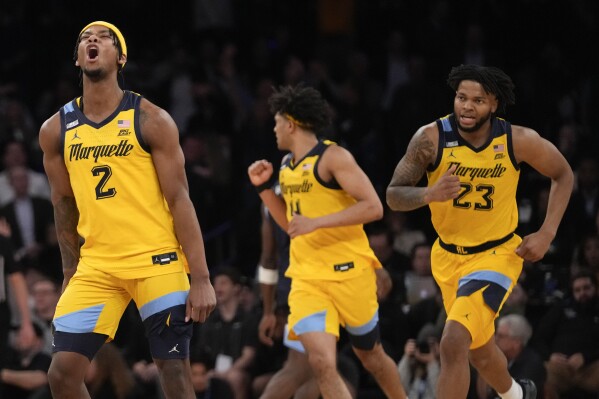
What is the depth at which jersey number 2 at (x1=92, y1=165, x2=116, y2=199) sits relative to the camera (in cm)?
649

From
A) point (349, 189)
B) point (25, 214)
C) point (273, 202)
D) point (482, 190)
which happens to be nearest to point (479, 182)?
point (482, 190)

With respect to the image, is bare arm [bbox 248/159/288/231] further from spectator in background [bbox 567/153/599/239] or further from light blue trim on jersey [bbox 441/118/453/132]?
spectator in background [bbox 567/153/599/239]

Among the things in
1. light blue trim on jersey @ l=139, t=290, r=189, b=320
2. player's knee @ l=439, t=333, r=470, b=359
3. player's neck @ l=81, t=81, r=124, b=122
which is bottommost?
player's knee @ l=439, t=333, r=470, b=359

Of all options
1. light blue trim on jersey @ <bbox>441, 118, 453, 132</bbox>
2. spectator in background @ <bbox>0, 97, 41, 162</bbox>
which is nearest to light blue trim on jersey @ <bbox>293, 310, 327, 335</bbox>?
light blue trim on jersey @ <bbox>441, 118, 453, 132</bbox>

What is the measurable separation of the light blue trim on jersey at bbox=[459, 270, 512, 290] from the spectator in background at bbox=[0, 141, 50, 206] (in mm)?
6128

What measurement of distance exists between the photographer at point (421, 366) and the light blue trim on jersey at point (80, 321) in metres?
3.87

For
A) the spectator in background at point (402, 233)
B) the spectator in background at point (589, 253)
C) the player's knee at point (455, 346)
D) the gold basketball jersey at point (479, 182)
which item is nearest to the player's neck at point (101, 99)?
the gold basketball jersey at point (479, 182)

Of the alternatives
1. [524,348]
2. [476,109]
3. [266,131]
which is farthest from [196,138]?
[476,109]

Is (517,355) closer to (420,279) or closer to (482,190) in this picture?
(420,279)

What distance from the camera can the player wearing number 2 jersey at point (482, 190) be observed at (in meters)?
7.63

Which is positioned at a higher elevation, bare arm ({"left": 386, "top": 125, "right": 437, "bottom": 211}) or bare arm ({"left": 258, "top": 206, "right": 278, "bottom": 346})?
bare arm ({"left": 386, "top": 125, "right": 437, "bottom": 211})

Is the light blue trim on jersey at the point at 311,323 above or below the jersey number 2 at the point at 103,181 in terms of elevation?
below

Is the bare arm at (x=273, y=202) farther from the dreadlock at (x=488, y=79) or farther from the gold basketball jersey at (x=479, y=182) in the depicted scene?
the dreadlock at (x=488, y=79)

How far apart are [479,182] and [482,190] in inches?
2.2
